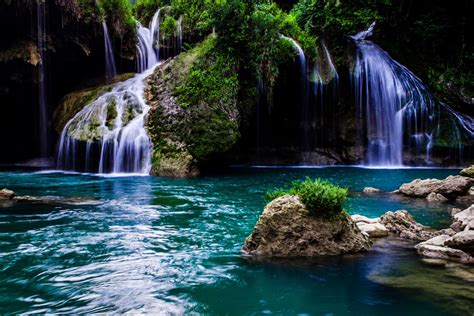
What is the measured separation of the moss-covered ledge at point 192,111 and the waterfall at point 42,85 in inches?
212

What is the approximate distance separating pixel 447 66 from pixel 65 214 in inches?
968

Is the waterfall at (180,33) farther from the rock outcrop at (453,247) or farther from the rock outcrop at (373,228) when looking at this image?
the rock outcrop at (453,247)

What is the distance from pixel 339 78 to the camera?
23922 mm

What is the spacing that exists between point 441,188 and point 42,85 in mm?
20821

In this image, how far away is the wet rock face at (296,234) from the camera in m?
6.34

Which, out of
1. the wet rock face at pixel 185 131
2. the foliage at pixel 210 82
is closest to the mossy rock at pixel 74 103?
the wet rock face at pixel 185 131

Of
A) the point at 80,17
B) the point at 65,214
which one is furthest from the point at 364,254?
the point at 80,17

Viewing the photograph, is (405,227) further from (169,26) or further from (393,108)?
(169,26)

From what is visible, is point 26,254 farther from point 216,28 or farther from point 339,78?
point 339,78

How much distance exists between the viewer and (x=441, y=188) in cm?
1181

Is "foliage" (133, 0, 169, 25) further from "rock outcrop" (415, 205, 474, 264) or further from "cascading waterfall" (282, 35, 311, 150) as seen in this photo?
"rock outcrop" (415, 205, 474, 264)

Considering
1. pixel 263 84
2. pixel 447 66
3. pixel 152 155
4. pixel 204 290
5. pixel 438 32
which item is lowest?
pixel 204 290

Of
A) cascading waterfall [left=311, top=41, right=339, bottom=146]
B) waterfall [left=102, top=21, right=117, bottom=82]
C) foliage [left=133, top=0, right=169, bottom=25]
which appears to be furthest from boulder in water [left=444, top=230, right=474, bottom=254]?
foliage [left=133, top=0, right=169, bottom=25]

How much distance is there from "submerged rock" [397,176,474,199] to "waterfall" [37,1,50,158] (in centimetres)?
1707
